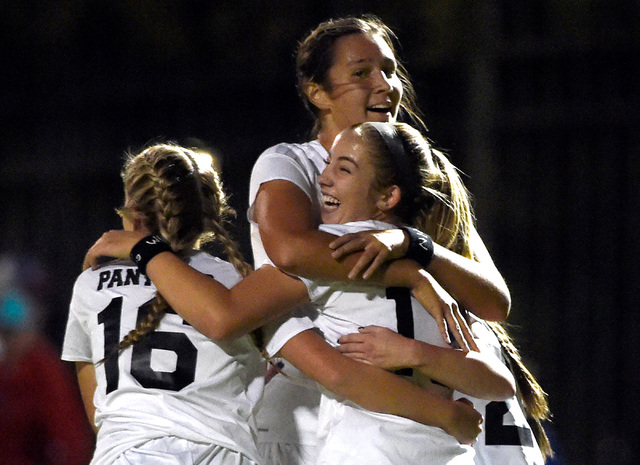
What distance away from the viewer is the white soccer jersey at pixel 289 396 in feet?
8.30

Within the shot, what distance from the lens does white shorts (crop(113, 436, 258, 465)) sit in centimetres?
229

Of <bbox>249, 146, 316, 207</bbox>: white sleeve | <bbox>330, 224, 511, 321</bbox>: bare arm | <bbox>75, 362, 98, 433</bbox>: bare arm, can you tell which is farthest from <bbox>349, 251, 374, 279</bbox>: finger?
<bbox>75, 362, 98, 433</bbox>: bare arm

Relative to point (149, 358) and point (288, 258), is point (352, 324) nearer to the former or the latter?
point (288, 258)

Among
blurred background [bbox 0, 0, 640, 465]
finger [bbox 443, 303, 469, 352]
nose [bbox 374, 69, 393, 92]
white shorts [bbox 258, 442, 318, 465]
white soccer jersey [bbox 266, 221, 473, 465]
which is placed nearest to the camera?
white soccer jersey [bbox 266, 221, 473, 465]

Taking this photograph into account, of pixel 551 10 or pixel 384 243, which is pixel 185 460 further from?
pixel 551 10

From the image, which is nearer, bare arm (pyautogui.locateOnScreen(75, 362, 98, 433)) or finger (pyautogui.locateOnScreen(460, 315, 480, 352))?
finger (pyautogui.locateOnScreen(460, 315, 480, 352))

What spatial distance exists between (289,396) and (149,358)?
0.42 metres

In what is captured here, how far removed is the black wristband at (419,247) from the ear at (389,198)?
0.25 ft

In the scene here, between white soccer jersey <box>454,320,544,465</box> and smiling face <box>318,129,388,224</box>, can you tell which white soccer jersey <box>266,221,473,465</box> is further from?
white soccer jersey <box>454,320,544,465</box>

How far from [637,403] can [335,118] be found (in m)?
2.94

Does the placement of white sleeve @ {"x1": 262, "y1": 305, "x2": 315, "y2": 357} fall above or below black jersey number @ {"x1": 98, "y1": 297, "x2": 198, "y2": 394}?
above

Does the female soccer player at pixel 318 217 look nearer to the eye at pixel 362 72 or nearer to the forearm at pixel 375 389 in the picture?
the eye at pixel 362 72

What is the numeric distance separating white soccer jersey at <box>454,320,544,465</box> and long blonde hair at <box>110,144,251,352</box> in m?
0.67

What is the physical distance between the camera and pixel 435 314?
222 centimetres
